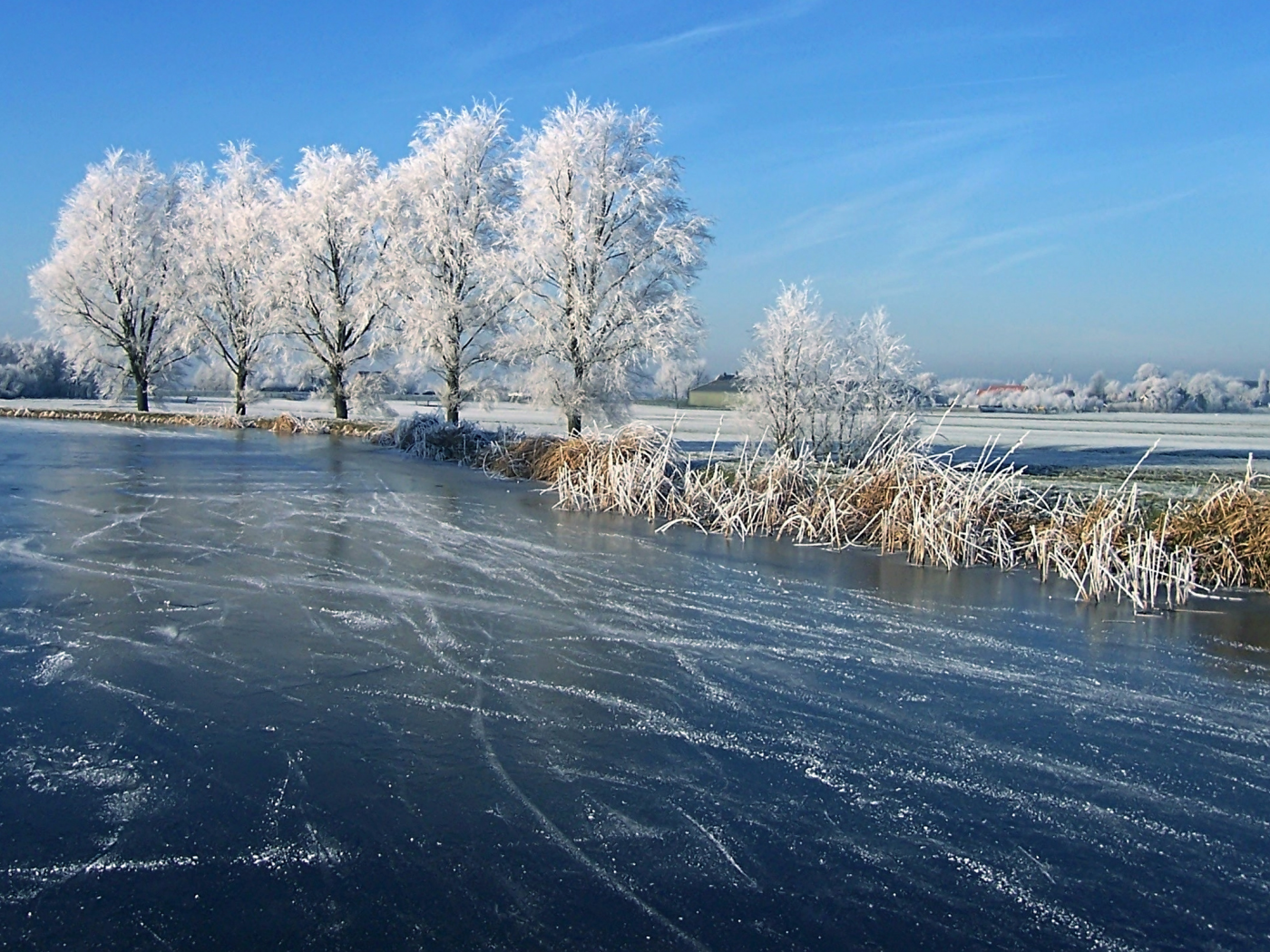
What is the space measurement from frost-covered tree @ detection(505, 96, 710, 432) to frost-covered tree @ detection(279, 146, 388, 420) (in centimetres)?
775

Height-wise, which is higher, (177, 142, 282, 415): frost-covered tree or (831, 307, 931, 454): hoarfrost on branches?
(177, 142, 282, 415): frost-covered tree

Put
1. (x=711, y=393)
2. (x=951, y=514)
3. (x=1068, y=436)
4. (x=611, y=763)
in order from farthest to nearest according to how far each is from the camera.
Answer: (x=711, y=393)
(x=1068, y=436)
(x=951, y=514)
(x=611, y=763)

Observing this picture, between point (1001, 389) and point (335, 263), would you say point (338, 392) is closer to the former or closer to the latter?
point (335, 263)

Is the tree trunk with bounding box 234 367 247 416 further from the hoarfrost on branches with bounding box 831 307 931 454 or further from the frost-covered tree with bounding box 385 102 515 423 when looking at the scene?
the hoarfrost on branches with bounding box 831 307 931 454

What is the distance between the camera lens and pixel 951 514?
1066 cm

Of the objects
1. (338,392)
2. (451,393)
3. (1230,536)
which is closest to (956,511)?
(1230,536)

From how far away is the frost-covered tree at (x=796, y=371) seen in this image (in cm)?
2431

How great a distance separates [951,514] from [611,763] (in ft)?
23.3


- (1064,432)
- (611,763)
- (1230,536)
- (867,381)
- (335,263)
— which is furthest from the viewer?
(1064,432)

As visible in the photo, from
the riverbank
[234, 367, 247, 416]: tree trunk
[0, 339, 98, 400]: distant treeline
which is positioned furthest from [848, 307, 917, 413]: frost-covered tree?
[0, 339, 98, 400]: distant treeline

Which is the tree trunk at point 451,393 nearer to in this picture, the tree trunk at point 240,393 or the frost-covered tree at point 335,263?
the frost-covered tree at point 335,263

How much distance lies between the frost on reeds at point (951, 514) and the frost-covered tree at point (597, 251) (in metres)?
10.1

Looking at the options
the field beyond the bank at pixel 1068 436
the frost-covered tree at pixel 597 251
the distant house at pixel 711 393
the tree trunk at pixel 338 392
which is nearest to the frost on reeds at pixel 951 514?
the field beyond the bank at pixel 1068 436

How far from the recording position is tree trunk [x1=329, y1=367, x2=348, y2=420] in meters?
32.6
